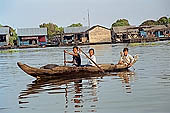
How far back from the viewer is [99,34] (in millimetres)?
64312

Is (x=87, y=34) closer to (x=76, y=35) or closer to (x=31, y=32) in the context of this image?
(x=76, y=35)

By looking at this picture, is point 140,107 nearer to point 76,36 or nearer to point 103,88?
point 103,88

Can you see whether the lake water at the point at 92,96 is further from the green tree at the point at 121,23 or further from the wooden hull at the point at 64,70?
the green tree at the point at 121,23

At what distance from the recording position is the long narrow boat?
11.8m

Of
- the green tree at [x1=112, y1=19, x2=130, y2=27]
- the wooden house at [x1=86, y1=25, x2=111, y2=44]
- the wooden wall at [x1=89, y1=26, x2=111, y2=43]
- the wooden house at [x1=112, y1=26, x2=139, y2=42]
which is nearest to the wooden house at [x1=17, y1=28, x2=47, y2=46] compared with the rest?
the wooden house at [x1=86, y1=25, x2=111, y2=44]

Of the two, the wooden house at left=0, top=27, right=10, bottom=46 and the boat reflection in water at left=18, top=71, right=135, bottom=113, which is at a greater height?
the wooden house at left=0, top=27, right=10, bottom=46

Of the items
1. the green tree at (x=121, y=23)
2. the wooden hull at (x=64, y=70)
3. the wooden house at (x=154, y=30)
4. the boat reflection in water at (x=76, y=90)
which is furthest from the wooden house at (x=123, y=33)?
the boat reflection in water at (x=76, y=90)

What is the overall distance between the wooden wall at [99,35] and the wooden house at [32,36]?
9238 mm

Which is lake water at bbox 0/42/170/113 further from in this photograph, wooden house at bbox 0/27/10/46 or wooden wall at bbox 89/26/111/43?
wooden house at bbox 0/27/10/46

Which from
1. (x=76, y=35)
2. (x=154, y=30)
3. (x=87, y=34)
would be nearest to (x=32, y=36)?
(x=76, y=35)

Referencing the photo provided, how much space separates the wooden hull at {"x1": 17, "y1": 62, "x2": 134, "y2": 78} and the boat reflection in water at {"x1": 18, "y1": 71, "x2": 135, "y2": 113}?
0.30 meters

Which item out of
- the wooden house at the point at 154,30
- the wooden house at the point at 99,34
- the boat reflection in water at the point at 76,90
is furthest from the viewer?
the wooden house at the point at 99,34

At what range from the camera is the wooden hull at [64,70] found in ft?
38.6

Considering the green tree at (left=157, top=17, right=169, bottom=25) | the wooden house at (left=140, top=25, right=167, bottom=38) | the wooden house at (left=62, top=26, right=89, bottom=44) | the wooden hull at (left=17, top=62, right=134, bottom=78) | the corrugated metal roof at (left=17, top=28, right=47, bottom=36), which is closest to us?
the wooden hull at (left=17, top=62, right=134, bottom=78)
